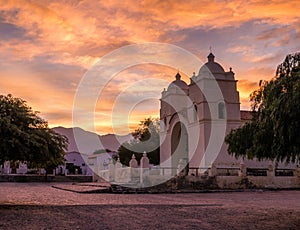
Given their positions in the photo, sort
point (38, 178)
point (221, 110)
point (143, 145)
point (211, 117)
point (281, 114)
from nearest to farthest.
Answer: point (281, 114)
point (211, 117)
point (221, 110)
point (38, 178)
point (143, 145)

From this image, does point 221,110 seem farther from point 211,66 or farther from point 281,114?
point 281,114

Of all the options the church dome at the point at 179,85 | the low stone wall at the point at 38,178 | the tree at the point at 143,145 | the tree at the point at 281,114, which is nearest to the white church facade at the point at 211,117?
the church dome at the point at 179,85

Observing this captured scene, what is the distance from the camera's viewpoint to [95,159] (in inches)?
2208

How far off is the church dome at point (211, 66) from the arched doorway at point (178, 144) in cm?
668

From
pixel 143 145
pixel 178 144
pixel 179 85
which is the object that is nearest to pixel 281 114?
pixel 178 144

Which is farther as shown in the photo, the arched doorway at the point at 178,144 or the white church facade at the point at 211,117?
the arched doorway at the point at 178,144

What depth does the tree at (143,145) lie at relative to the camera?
51156 mm

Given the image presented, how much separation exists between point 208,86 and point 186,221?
2560 cm

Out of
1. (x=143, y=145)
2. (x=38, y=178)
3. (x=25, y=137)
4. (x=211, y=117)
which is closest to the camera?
(x=25, y=137)

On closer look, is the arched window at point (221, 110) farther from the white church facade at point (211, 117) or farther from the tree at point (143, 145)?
the tree at point (143, 145)

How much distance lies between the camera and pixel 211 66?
3628cm

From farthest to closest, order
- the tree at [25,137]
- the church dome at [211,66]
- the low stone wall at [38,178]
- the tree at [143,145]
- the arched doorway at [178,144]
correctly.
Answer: the tree at [143,145]
the low stone wall at [38,178]
the arched doorway at [178,144]
the church dome at [211,66]
the tree at [25,137]

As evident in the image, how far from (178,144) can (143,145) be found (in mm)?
12332

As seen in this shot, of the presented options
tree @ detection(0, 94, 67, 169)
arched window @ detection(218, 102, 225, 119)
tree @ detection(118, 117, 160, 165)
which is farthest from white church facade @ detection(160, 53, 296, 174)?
tree @ detection(0, 94, 67, 169)
